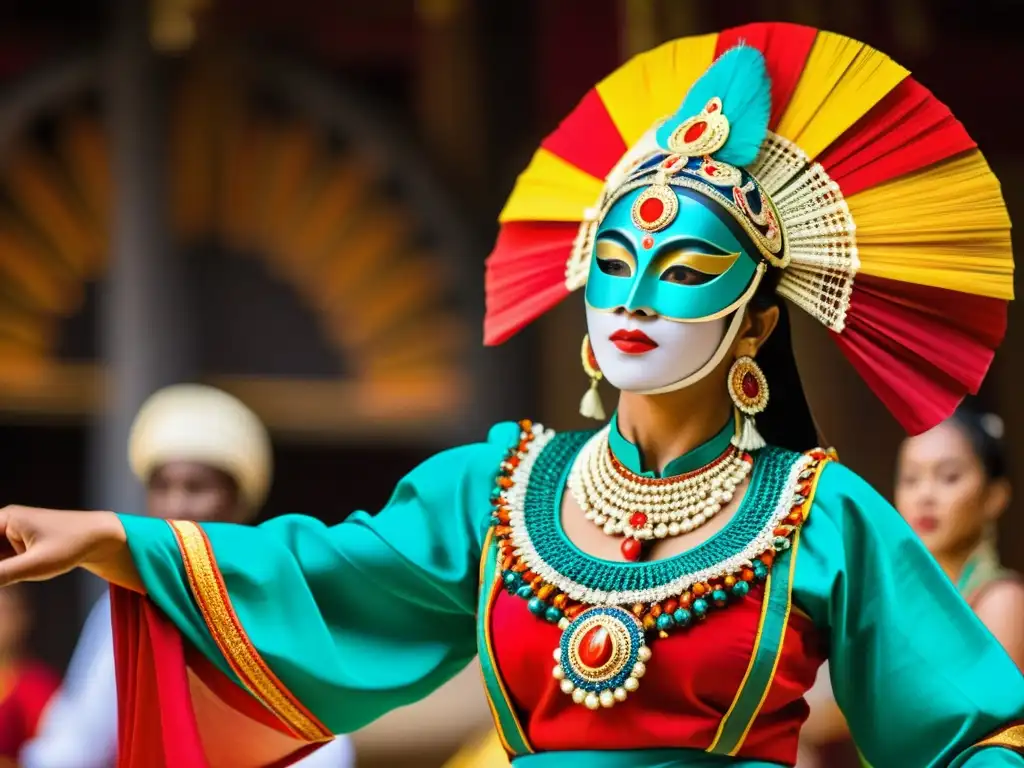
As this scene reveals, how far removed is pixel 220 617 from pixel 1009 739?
2.81ft

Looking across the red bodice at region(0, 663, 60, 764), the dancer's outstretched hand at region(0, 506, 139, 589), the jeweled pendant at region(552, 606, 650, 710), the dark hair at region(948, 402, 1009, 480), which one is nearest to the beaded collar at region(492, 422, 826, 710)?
the jeweled pendant at region(552, 606, 650, 710)

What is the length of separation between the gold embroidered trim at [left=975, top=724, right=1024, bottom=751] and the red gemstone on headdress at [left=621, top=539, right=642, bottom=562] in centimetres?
41

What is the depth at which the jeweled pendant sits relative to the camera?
201cm

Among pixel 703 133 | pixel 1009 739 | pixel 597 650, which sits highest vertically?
pixel 703 133

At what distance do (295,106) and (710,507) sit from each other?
3.58 meters

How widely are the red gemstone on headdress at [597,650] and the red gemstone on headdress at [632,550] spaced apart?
0.10 meters

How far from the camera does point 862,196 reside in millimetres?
2174

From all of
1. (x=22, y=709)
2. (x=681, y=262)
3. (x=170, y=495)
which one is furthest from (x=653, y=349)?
(x=22, y=709)

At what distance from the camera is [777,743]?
207 centimetres

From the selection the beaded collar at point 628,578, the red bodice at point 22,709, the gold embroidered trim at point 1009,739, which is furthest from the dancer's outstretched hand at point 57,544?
the red bodice at point 22,709

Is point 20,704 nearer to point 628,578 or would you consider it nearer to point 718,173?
point 628,578

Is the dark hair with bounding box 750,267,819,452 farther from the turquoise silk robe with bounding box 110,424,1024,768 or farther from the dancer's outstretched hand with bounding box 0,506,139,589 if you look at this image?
the dancer's outstretched hand with bounding box 0,506,139,589

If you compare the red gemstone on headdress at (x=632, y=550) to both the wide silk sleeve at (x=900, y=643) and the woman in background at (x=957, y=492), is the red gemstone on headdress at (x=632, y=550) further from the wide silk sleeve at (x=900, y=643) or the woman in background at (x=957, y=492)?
the woman in background at (x=957, y=492)

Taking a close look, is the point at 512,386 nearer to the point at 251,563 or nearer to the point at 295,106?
the point at 295,106
